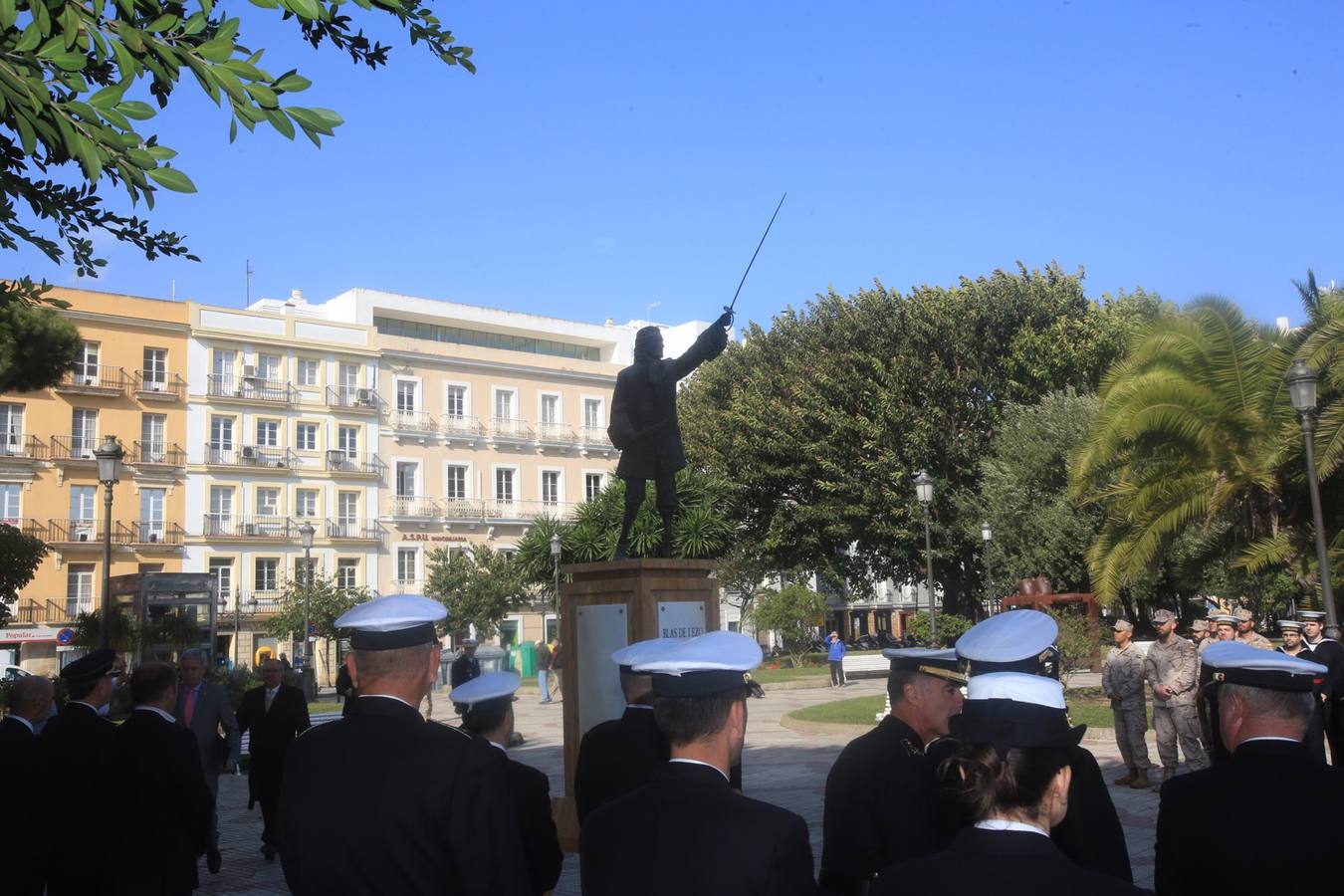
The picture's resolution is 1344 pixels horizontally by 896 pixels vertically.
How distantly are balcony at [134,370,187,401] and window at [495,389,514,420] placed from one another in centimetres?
1405

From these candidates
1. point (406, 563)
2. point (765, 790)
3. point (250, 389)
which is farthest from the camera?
point (406, 563)

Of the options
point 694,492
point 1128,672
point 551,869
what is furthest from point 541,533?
point 551,869

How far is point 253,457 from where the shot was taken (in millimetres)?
49531

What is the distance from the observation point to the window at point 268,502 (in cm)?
4975

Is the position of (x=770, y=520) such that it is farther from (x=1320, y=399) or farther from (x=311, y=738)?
(x=311, y=738)

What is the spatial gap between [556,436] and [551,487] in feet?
8.10

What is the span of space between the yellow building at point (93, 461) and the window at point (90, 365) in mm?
38

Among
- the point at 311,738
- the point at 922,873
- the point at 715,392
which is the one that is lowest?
the point at 922,873

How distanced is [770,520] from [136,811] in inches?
1245

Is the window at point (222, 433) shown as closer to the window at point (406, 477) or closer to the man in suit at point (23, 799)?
the window at point (406, 477)

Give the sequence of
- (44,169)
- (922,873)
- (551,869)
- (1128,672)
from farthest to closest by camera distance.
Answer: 1. (1128,672)
2. (44,169)
3. (551,869)
4. (922,873)

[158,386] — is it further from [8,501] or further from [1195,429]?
[1195,429]

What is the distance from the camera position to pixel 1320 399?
62.0ft

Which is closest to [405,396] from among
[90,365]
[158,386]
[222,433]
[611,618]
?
[222,433]
